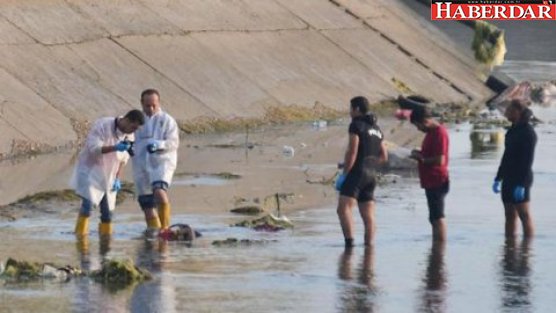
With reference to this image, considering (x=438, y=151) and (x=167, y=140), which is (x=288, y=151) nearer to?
(x=167, y=140)

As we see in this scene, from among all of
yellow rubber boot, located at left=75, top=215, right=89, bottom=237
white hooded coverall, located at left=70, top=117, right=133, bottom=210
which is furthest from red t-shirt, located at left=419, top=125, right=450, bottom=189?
yellow rubber boot, located at left=75, top=215, right=89, bottom=237

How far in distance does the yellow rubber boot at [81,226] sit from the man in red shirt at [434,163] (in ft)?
10.6

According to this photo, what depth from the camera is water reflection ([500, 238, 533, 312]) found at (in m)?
13.1

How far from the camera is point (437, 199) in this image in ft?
54.1

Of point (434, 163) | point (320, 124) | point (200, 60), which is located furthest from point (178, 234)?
point (200, 60)

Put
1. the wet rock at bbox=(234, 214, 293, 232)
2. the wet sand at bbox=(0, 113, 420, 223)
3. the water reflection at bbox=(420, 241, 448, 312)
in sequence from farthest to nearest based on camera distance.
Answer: the wet sand at bbox=(0, 113, 420, 223), the wet rock at bbox=(234, 214, 293, 232), the water reflection at bbox=(420, 241, 448, 312)

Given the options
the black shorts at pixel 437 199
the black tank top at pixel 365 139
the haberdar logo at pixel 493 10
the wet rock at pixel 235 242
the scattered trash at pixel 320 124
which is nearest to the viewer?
the black tank top at pixel 365 139

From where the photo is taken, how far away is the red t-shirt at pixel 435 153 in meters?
16.5

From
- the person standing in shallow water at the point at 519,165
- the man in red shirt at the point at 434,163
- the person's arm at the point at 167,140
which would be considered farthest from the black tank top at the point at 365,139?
the person's arm at the point at 167,140

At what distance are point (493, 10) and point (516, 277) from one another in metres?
39.0

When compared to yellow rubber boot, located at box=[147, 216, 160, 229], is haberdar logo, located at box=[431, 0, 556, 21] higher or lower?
higher

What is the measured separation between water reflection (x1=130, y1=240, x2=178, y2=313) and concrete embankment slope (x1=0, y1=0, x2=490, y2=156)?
8.08 metres

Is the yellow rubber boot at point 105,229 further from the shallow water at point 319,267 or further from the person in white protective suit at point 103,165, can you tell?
the shallow water at point 319,267

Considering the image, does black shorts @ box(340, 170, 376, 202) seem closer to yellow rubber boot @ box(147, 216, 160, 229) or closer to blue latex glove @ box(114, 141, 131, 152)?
yellow rubber boot @ box(147, 216, 160, 229)
